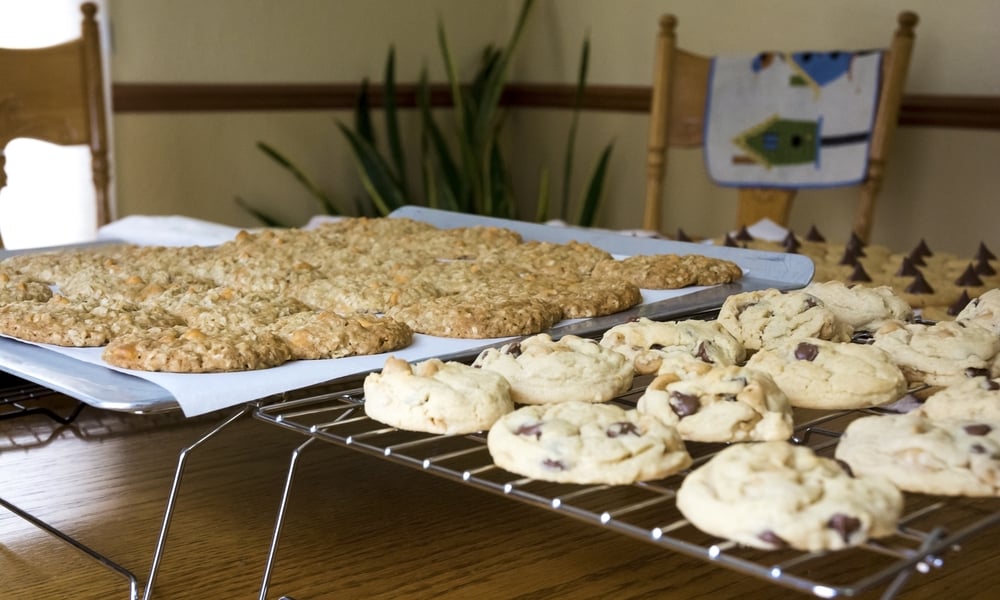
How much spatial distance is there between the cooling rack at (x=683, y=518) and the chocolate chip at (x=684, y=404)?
46 mm

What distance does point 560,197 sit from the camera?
4898mm

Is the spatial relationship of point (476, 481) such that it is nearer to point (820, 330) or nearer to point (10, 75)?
point (820, 330)

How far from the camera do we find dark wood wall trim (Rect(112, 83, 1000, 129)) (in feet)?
11.1

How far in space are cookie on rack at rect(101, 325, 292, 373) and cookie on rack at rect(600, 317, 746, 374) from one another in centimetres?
39

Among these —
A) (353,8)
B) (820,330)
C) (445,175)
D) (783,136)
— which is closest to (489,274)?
(820,330)

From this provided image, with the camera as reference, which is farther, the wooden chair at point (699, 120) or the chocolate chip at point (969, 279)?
the wooden chair at point (699, 120)

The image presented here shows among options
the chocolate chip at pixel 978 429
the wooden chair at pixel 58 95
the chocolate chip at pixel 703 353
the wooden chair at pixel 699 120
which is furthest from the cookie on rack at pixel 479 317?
the wooden chair at pixel 58 95

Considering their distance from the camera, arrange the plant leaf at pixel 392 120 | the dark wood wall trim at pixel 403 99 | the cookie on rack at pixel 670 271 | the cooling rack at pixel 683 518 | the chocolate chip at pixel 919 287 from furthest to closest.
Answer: the plant leaf at pixel 392 120 → the dark wood wall trim at pixel 403 99 → the chocolate chip at pixel 919 287 → the cookie on rack at pixel 670 271 → the cooling rack at pixel 683 518

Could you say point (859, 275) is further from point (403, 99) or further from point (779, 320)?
point (403, 99)

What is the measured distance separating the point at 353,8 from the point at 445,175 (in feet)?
2.60

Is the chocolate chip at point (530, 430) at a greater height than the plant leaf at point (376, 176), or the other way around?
the chocolate chip at point (530, 430)

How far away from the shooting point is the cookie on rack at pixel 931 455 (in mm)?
906

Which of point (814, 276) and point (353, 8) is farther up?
point (353, 8)

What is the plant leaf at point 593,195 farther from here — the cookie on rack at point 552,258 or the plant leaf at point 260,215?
the cookie on rack at point 552,258
